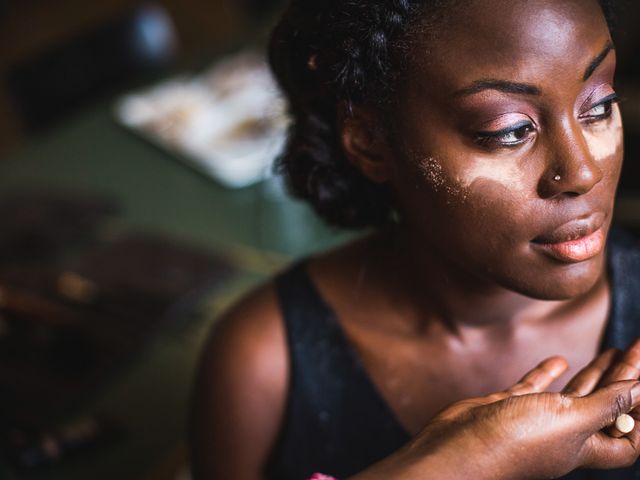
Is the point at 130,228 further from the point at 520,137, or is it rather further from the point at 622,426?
the point at 622,426

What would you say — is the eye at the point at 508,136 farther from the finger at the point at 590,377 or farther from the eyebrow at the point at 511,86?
the finger at the point at 590,377

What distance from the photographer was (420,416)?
1242mm

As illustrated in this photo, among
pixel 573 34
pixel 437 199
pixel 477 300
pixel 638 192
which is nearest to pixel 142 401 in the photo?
pixel 477 300

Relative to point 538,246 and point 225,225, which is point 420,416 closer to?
point 538,246

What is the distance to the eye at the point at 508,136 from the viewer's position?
2.98ft

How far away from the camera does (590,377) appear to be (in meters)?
0.95

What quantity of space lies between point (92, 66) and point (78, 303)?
1.52 meters

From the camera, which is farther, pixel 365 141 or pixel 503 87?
pixel 365 141

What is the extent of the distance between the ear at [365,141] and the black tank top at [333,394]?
0.30m

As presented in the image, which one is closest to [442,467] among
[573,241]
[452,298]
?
[573,241]

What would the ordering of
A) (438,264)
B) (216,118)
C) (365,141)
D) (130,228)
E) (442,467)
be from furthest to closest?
(216,118), (130,228), (438,264), (365,141), (442,467)

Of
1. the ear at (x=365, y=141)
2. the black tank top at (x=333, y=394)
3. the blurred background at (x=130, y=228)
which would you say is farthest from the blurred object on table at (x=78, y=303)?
the ear at (x=365, y=141)

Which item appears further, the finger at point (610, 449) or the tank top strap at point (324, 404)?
the tank top strap at point (324, 404)

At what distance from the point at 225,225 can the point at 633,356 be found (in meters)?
1.39
